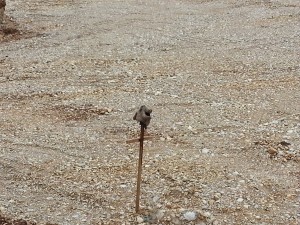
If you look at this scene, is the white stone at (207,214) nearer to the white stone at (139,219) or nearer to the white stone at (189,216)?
the white stone at (189,216)

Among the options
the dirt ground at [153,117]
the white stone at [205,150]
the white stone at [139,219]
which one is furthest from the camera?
the white stone at [205,150]

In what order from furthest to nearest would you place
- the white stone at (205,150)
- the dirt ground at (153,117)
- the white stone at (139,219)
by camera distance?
the white stone at (205,150)
the dirt ground at (153,117)
the white stone at (139,219)

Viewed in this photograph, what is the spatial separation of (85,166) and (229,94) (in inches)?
106

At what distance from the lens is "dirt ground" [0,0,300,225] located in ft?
15.5

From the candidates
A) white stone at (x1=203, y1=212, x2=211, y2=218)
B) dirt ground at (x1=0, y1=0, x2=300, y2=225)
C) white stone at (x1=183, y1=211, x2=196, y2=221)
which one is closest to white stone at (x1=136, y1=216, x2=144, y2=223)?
dirt ground at (x1=0, y1=0, x2=300, y2=225)

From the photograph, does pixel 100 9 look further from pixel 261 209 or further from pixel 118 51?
pixel 261 209

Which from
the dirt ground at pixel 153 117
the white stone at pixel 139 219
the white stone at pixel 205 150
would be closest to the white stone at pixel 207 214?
the dirt ground at pixel 153 117

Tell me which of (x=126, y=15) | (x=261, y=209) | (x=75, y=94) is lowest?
(x=261, y=209)

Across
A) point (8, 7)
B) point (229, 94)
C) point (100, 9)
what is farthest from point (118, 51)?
point (8, 7)

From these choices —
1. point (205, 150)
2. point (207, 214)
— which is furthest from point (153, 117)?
point (207, 214)

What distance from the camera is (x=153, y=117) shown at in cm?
641

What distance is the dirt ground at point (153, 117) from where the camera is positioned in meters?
4.72

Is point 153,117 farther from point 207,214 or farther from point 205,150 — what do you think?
point 207,214

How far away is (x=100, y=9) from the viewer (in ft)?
37.7
